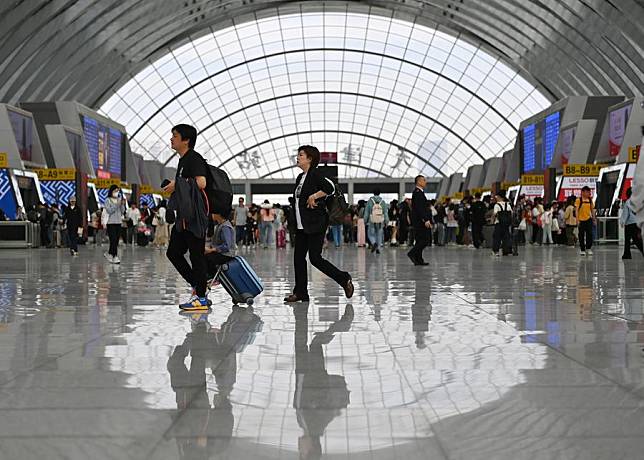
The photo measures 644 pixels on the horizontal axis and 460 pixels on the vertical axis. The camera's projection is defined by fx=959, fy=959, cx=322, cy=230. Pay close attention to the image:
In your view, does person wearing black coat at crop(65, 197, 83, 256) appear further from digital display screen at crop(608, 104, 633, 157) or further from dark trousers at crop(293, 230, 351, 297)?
digital display screen at crop(608, 104, 633, 157)

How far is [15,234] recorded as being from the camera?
113 feet

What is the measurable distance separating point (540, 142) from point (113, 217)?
30667 mm

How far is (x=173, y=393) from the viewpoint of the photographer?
423 cm

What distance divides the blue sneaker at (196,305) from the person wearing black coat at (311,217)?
48.2 inches

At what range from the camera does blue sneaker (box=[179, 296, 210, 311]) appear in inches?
327

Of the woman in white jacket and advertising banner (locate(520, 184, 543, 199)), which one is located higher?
advertising banner (locate(520, 184, 543, 199))

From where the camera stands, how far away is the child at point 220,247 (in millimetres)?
9633

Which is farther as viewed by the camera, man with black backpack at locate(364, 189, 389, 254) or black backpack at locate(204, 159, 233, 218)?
man with black backpack at locate(364, 189, 389, 254)

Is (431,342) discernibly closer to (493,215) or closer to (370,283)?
(370,283)

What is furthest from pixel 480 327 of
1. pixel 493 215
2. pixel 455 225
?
pixel 455 225

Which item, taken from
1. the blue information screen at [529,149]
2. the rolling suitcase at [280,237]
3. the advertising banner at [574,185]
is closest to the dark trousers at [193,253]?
the rolling suitcase at [280,237]

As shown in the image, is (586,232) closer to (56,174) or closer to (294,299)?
(294,299)

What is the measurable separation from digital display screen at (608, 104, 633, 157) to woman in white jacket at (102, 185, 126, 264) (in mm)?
23300

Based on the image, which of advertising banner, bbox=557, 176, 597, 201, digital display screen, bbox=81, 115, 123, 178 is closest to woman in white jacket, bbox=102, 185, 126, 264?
advertising banner, bbox=557, 176, 597, 201
